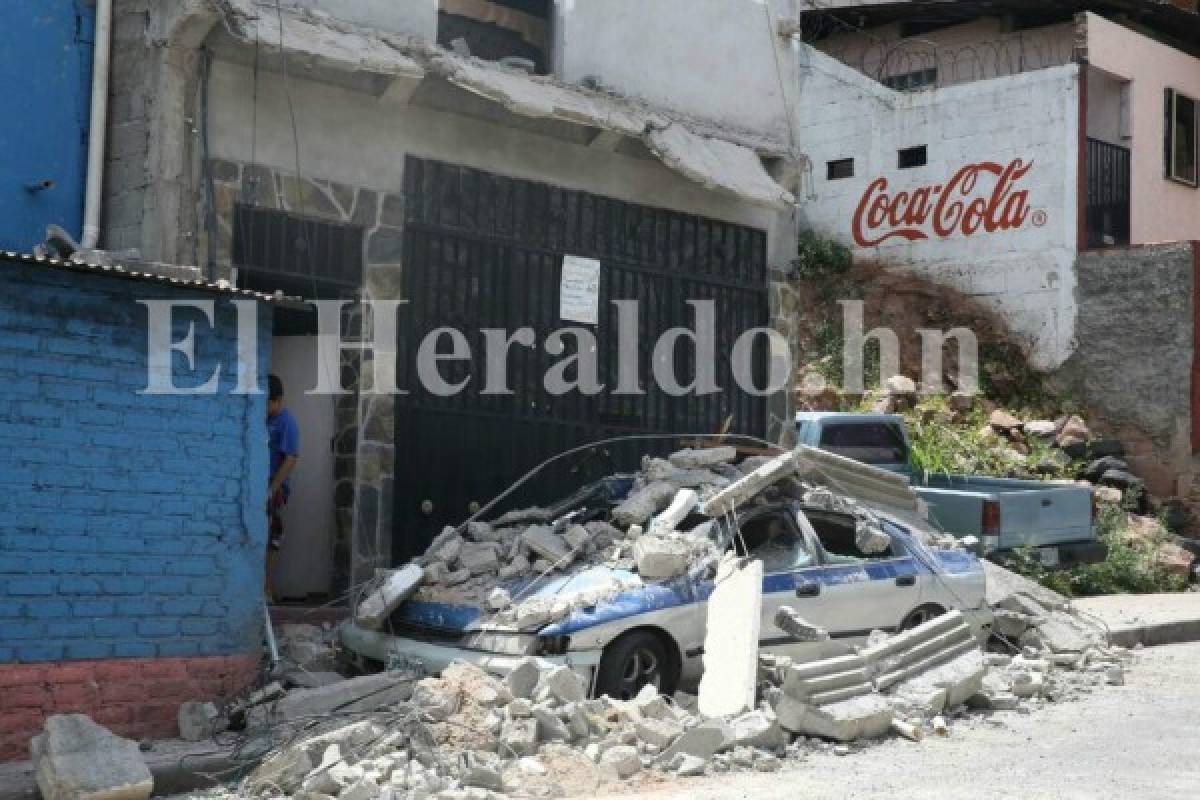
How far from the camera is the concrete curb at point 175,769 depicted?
7.07 m

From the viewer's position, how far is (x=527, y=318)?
1214 cm

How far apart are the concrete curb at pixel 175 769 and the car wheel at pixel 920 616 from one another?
4.87 meters

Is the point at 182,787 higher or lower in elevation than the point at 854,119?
lower

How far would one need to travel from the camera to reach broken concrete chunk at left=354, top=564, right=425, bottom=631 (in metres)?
8.86

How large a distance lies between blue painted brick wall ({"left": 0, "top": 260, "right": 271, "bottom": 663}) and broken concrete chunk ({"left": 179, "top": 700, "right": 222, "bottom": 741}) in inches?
13.3

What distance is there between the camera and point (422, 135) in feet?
38.0

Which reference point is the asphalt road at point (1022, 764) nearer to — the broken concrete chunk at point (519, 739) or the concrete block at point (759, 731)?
the concrete block at point (759, 731)

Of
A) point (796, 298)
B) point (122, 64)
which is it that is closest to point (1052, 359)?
point (796, 298)

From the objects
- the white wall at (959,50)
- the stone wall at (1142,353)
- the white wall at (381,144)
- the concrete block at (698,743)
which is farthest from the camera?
the white wall at (959,50)

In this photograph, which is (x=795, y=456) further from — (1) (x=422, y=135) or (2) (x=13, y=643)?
(2) (x=13, y=643)

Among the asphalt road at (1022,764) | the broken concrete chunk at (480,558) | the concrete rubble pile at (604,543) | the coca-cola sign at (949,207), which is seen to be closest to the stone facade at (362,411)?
the concrete rubble pile at (604,543)

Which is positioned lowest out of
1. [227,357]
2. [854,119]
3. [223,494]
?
[223,494]

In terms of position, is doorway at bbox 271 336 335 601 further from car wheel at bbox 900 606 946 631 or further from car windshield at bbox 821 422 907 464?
car windshield at bbox 821 422 907 464

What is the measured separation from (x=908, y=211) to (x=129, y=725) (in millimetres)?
16039
